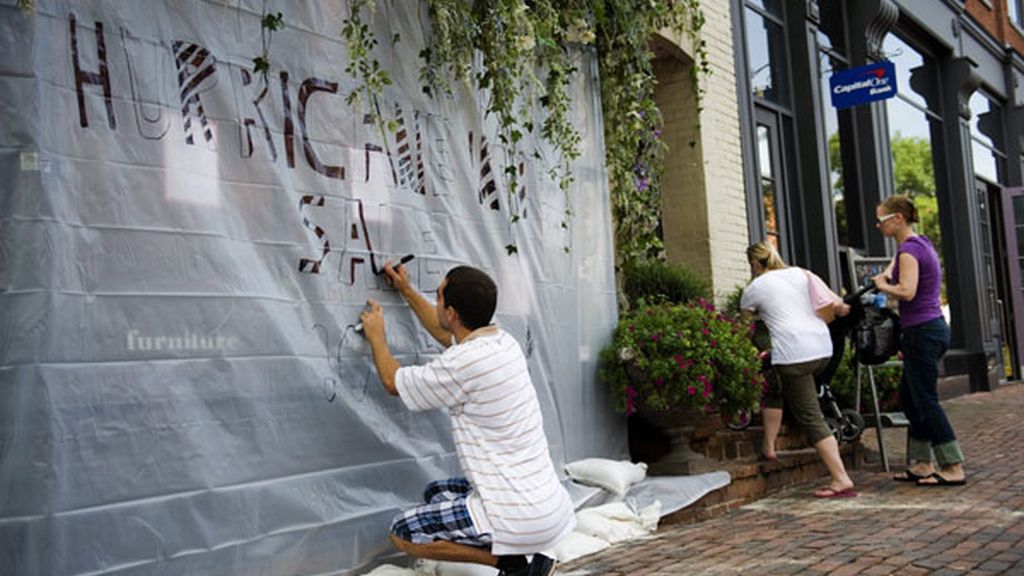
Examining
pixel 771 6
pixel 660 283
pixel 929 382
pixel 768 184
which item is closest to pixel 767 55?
pixel 771 6

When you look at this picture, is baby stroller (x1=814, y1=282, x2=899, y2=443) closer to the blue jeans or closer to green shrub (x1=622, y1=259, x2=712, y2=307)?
the blue jeans

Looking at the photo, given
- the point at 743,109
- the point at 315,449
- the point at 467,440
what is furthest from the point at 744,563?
the point at 743,109

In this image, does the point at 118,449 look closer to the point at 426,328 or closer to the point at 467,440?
the point at 467,440

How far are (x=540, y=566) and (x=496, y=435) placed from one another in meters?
0.56

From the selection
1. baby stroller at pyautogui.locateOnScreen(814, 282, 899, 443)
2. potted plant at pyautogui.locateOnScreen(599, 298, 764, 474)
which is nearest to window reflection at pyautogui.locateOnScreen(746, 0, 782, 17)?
baby stroller at pyautogui.locateOnScreen(814, 282, 899, 443)

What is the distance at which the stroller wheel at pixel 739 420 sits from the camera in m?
6.40

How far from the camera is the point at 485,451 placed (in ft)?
12.9

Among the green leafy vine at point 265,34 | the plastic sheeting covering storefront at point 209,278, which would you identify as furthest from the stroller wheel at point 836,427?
the green leafy vine at point 265,34

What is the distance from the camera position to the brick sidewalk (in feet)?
15.0

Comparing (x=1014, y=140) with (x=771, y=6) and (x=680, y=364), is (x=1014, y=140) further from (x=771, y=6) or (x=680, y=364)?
(x=680, y=364)

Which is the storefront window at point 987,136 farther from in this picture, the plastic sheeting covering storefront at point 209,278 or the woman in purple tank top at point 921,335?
the plastic sheeting covering storefront at point 209,278

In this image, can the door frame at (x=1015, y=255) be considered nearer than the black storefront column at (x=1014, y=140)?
Yes

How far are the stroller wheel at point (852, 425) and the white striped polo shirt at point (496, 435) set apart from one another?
4037mm

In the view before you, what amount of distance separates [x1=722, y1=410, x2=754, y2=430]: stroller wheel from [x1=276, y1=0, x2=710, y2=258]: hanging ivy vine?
4.39 ft
